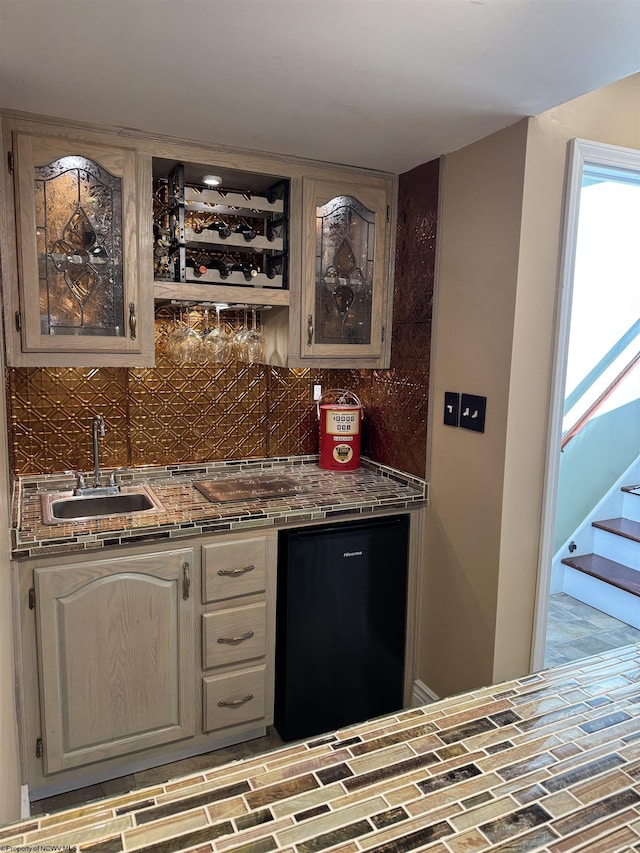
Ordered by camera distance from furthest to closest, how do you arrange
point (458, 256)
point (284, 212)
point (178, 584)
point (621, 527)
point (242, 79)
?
point (621, 527)
point (284, 212)
point (458, 256)
point (178, 584)
point (242, 79)

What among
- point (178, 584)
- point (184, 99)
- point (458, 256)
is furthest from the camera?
point (458, 256)

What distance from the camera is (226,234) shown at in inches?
98.5

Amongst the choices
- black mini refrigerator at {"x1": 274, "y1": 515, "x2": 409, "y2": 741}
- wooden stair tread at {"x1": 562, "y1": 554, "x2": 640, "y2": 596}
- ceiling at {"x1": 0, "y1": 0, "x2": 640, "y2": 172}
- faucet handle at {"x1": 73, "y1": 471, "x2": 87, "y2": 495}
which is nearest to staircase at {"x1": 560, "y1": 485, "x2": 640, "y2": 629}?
wooden stair tread at {"x1": 562, "y1": 554, "x2": 640, "y2": 596}

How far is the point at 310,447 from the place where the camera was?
3178 millimetres

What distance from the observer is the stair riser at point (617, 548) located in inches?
139

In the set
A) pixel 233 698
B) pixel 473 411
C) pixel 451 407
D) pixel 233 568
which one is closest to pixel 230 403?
pixel 233 568

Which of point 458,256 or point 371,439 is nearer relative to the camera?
point 458,256

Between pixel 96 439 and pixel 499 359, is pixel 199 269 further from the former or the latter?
pixel 499 359

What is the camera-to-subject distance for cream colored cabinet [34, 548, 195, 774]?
207 centimetres

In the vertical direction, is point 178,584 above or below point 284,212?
below

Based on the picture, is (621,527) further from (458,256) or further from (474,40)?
(474,40)

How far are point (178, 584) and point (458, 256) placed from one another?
1.64m

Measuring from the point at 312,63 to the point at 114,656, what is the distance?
1997 mm

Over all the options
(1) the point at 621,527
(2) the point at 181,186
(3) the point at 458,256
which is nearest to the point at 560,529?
(1) the point at 621,527
